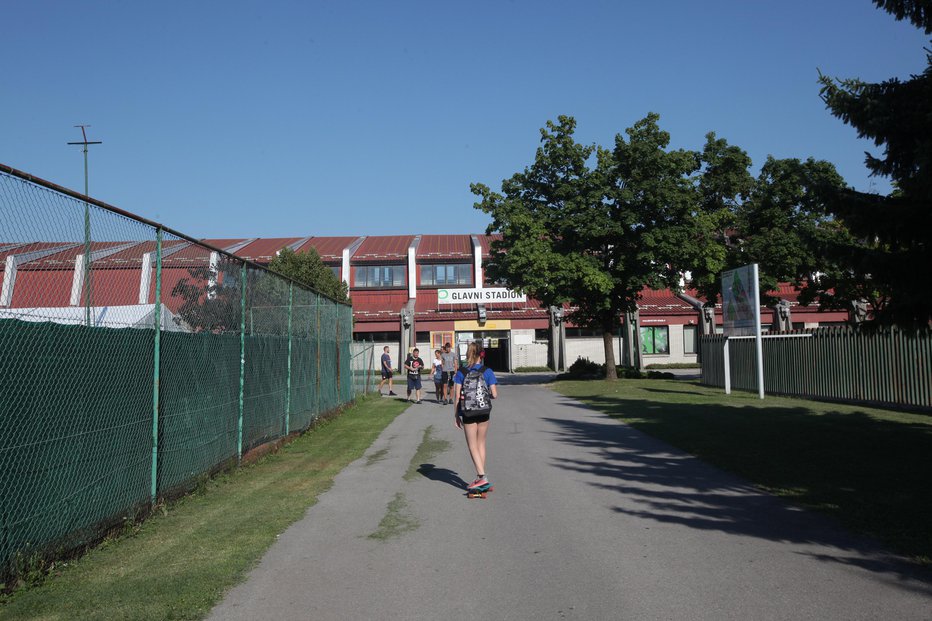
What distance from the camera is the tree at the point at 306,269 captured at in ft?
127

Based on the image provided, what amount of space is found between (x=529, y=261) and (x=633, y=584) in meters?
25.4

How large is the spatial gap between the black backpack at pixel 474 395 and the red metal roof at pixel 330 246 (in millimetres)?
44441

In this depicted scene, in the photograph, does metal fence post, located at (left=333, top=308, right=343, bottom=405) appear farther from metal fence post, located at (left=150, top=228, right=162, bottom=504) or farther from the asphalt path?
metal fence post, located at (left=150, top=228, right=162, bottom=504)

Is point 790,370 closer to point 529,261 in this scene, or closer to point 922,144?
point 529,261

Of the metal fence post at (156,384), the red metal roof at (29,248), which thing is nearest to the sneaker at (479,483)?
the metal fence post at (156,384)

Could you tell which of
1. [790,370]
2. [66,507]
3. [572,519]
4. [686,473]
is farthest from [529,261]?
[66,507]

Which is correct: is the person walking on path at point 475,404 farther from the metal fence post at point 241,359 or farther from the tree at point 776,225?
the tree at point 776,225

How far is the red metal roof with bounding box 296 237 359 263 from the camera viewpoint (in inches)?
2114

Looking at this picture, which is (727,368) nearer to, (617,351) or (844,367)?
(844,367)

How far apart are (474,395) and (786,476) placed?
3.80m

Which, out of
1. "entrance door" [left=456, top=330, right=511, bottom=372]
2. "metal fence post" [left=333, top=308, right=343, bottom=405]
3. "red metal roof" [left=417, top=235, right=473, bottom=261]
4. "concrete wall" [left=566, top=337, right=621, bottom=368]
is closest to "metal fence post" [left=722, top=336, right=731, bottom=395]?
"metal fence post" [left=333, top=308, right=343, bottom=405]

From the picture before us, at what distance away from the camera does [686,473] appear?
32.9ft

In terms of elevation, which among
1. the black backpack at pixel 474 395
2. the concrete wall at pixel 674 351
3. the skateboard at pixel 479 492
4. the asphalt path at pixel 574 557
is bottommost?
the asphalt path at pixel 574 557

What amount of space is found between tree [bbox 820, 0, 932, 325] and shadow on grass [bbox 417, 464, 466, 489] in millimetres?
5700
